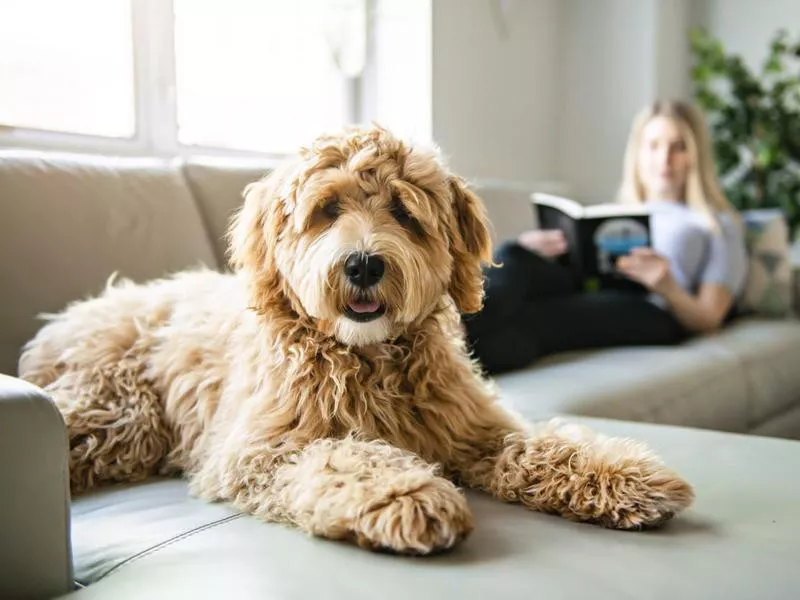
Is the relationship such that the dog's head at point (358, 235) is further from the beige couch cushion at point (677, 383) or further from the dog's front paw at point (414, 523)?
the beige couch cushion at point (677, 383)

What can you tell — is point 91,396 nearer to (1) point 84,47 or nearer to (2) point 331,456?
(2) point 331,456

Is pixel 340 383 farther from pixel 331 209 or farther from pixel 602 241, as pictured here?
pixel 602 241

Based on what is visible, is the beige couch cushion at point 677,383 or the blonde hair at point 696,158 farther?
the blonde hair at point 696,158

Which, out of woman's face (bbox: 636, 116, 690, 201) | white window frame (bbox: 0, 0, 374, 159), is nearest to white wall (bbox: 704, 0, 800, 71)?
woman's face (bbox: 636, 116, 690, 201)

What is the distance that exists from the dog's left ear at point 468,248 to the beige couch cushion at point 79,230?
0.98m

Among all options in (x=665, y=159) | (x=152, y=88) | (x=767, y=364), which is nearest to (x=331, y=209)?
(x=152, y=88)

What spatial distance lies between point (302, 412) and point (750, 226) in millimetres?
3468

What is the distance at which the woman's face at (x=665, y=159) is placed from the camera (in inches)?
159

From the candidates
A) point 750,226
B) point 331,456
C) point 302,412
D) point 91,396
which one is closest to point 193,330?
point 91,396

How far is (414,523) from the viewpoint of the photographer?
3.87 ft

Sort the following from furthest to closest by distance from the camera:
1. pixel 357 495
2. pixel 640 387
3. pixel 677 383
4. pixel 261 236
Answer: pixel 677 383 < pixel 640 387 < pixel 261 236 < pixel 357 495

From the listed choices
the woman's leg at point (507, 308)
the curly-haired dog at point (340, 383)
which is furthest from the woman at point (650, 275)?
the curly-haired dog at point (340, 383)

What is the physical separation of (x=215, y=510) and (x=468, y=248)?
0.72m

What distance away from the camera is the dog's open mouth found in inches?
59.7
